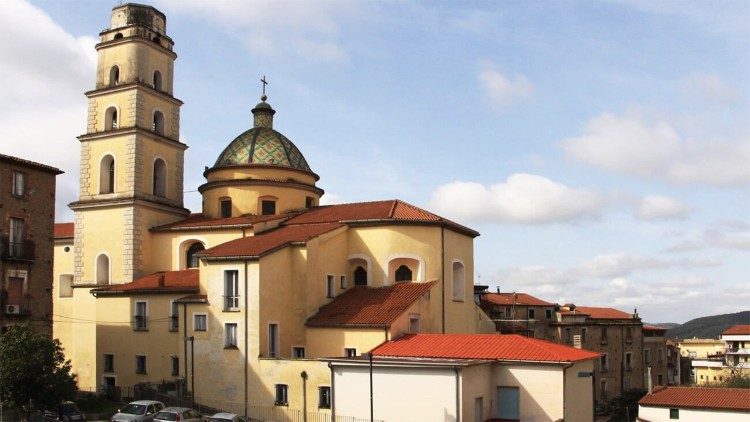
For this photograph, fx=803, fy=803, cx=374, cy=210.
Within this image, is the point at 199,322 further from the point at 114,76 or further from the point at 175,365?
the point at 114,76

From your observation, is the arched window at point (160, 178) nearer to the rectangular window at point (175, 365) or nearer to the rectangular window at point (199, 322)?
the rectangular window at point (175, 365)

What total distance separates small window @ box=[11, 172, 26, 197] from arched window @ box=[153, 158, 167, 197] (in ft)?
40.5

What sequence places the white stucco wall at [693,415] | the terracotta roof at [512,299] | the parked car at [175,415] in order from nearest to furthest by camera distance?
the parked car at [175,415] → the white stucco wall at [693,415] → the terracotta roof at [512,299]

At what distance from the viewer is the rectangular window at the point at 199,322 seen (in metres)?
37.8

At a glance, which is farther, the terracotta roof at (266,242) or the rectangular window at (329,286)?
the rectangular window at (329,286)

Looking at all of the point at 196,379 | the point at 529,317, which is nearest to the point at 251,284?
the point at 196,379

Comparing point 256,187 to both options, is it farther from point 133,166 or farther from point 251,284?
point 251,284

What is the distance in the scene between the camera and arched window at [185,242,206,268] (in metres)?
46.6

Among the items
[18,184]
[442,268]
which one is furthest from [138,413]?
[442,268]

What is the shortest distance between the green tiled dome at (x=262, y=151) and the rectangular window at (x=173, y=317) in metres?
11.3

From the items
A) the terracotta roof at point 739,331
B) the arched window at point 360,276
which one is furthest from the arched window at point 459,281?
the terracotta roof at point 739,331

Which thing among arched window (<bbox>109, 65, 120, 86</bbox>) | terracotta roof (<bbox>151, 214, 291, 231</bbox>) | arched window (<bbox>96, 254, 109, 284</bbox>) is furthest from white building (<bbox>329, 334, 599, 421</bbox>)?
arched window (<bbox>109, 65, 120, 86</bbox>)

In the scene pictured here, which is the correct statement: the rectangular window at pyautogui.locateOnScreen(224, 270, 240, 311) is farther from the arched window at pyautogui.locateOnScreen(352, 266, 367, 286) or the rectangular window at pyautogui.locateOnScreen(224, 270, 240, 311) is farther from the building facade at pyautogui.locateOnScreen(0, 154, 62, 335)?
the arched window at pyautogui.locateOnScreen(352, 266, 367, 286)

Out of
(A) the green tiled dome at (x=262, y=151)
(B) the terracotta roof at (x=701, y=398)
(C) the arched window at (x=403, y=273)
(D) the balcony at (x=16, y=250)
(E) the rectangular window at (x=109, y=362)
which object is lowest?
(B) the terracotta roof at (x=701, y=398)
